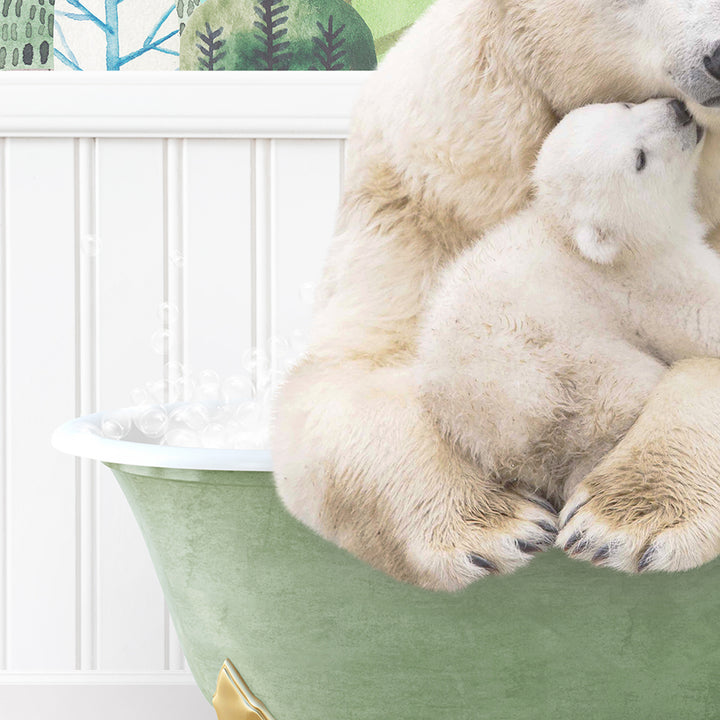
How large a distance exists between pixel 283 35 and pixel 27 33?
392 mm

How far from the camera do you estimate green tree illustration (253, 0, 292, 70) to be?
1.24 meters

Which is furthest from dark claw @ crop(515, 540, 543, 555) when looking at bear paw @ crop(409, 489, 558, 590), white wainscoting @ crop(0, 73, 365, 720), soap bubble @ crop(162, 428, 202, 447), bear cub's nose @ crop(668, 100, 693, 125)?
white wainscoting @ crop(0, 73, 365, 720)

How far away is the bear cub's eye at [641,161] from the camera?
477 millimetres

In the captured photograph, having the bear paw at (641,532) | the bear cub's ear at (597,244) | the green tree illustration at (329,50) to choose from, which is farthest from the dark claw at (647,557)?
the green tree illustration at (329,50)

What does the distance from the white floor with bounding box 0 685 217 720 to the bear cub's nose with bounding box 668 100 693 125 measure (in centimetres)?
104

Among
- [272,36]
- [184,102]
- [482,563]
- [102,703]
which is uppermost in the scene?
[272,36]

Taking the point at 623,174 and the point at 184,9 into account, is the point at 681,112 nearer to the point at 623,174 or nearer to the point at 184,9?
the point at 623,174

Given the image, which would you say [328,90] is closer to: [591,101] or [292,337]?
[292,337]

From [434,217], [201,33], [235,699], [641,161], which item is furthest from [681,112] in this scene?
[201,33]

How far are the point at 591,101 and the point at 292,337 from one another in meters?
0.75

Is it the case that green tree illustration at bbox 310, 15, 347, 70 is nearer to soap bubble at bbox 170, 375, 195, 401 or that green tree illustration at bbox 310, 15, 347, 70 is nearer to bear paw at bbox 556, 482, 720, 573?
soap bubble at bbox 170, 375, 195, 401

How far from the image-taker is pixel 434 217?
60cm

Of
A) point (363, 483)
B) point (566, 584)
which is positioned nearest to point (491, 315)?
point (363, 483)

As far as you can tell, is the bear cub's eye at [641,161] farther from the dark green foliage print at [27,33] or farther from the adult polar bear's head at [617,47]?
the dark green foliage print at [27,33]
